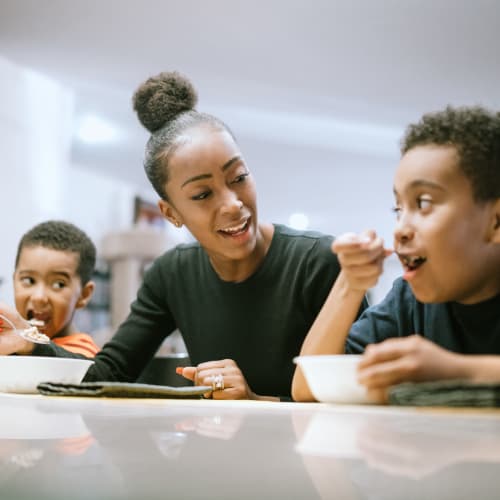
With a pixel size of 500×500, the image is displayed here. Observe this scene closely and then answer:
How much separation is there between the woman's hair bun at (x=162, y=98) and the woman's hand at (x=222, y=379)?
21.2 inches

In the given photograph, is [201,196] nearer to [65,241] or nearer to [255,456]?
[65,241]

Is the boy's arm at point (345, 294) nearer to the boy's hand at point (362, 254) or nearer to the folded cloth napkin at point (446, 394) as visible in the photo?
the boy's hand at point (362, 254)

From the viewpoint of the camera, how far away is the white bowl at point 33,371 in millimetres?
937

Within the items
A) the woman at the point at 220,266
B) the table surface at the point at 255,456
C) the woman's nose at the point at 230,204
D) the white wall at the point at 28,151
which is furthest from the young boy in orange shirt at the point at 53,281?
the white wall at the point at 28,151

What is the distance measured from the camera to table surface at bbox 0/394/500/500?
1.07 feet

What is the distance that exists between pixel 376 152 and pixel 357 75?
5.82 feet

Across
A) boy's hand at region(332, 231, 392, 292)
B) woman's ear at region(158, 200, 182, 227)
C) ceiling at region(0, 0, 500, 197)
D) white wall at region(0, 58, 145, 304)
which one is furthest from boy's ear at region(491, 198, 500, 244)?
white wall at region(0, 58, 145, 304)

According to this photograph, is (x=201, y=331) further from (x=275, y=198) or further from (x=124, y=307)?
(x=275, y=198)

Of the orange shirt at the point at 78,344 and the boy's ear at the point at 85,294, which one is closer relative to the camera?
the orange shirt at the point at 78,344

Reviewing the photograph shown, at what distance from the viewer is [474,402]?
0.58 metres

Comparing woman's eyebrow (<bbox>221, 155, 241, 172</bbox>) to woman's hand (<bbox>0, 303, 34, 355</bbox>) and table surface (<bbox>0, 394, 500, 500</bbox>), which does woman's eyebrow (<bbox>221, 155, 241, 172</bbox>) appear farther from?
table surface (<bbox>0, 394, 500, 500</bbox>)

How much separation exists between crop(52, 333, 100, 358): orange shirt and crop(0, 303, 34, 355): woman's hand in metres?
0.30

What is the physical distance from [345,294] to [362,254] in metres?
0.11

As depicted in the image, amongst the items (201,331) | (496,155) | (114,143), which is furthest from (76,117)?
(496,155)
